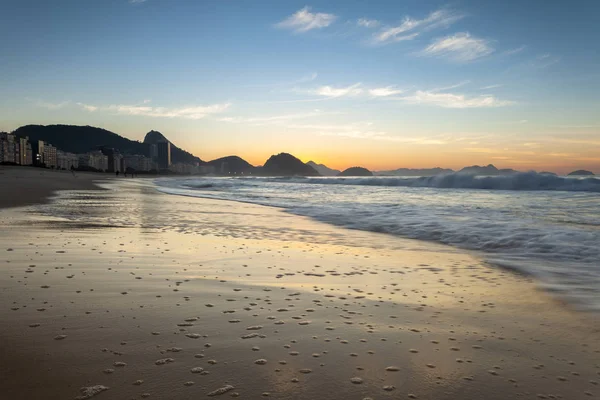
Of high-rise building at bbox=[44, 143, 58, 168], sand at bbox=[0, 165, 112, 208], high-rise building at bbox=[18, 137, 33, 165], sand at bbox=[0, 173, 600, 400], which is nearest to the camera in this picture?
sand at bbox=[0, 173, 600, 400]

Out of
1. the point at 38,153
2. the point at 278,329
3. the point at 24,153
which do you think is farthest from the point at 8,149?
the point at 278,329

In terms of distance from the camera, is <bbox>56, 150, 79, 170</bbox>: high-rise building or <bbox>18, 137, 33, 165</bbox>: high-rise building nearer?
<bbox>18, 137, 33, 165</bbox>: high-rise building

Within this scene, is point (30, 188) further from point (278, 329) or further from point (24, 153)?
point (24, 153)

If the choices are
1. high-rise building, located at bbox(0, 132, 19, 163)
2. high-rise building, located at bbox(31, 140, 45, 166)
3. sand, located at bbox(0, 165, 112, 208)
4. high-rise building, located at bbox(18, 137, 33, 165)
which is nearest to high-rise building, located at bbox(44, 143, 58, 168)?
high-rise building, located at bbox(31, 140, 45, 166)

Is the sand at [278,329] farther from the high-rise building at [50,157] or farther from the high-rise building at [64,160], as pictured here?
the high-rise building at [64,160]

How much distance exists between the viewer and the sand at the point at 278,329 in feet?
8.00

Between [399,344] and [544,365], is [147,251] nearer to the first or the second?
[399,344]

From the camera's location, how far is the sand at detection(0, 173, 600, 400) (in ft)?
8.00

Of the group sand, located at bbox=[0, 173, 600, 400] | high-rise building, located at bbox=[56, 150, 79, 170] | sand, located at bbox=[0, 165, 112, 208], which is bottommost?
sand, located at bbox=[0, 173, 600, 400]

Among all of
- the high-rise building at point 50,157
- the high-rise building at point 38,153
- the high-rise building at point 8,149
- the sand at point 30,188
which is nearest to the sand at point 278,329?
the sand at point 30,188

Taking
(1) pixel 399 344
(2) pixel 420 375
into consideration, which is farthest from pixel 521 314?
(2) pixel 420 375

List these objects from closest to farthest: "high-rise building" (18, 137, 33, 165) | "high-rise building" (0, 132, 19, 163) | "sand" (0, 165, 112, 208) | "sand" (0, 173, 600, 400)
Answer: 1. "sand" (0, 173, 600, 400)
2. "sand" (0, 165, 112, 208)
3. "high-rise building" (0, 132, 19, 163)
4. "high-rise building" (18, 137, 33, 165)

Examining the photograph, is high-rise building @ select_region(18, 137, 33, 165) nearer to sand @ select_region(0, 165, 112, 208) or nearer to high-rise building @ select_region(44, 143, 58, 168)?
high-rise building @ select_region(44, 143, 58, 168)

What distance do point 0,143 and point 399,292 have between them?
565 ft
